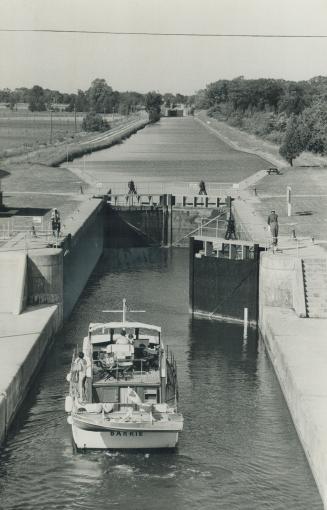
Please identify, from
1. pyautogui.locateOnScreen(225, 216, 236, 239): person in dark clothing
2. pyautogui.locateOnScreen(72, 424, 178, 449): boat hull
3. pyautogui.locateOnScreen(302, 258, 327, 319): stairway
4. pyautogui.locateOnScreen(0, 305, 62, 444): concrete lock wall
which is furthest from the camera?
pyautogui.locateOnScreen(225, 216, 236, 239): person in dark clothing

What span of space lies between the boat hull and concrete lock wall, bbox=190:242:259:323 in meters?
15.6

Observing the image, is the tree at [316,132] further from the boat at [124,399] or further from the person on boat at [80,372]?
the person on boat at [80,372]

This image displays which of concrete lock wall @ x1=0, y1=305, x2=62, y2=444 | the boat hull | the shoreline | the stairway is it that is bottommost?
the boat hull

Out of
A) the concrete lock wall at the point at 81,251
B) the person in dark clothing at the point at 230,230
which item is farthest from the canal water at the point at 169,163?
the person in dark clothing at the point at 230,230

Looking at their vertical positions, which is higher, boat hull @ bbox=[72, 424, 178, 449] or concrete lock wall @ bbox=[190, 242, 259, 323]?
concrete lock wall @ bbox=[190, 242, 259, 323]

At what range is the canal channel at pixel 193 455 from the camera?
23.4m

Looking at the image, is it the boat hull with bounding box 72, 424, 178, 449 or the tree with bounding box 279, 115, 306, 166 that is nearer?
the boat hull with bounding box 72, 424, 178, 449

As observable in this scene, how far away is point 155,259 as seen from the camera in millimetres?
57500

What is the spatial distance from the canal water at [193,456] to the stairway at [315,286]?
243 centimetres

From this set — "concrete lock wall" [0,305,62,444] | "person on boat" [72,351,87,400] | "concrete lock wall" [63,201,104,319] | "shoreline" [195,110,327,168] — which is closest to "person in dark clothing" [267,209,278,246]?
"concrete lock wall" [63,201,104,319]

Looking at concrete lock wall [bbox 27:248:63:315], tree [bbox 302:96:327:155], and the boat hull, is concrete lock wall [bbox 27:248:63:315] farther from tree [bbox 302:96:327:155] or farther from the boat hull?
tree [bbox 302:96:327:155]

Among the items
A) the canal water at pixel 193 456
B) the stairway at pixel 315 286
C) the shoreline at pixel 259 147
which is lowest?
the canal water at pixel 193 456

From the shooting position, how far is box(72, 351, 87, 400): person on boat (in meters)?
26.7

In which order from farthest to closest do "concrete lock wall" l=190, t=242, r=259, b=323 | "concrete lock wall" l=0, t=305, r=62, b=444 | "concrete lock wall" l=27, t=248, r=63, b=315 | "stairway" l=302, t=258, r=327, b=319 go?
"concrete lock wall" l=190, t=242, r=259, b=323, "concrete lock wall" l=27, t=248, r=63, b=315, "stairway" l=302, t=258, r=327, b=319, "concrete lock wall" l=0, t=305, r=62, b=444
